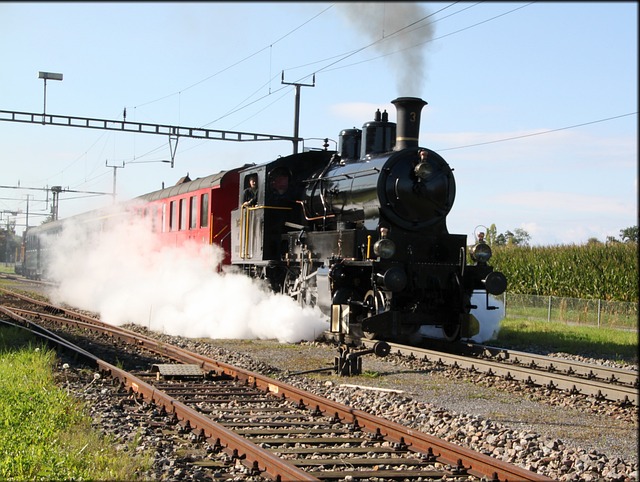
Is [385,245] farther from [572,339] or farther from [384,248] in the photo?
[572,339]

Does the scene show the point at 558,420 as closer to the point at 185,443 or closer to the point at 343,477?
the point at 343,477

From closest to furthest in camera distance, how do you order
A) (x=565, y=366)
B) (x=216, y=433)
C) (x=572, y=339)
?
1. (x=216, y=433)
2. (x=565, y=366)
3. (x=572, y=339)

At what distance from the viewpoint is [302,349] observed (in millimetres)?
13734

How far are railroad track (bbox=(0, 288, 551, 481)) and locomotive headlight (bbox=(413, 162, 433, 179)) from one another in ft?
14.6

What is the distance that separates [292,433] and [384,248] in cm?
516

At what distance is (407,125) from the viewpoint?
12.9m

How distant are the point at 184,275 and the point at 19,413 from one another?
450 inches

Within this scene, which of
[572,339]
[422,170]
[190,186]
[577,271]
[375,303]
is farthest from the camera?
[577,271]

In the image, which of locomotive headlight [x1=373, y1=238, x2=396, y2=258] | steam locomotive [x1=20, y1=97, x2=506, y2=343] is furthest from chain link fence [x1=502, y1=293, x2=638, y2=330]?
locomotive headlight [x1=373, y1=238, x2=396, y2=258]

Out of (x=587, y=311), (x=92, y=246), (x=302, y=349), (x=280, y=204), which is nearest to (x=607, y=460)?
(x=302, y=349)

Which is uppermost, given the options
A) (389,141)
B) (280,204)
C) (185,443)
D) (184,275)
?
(389,141)

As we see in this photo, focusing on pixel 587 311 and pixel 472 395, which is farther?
pixel 587 311

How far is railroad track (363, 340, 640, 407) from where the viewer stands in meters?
9.16

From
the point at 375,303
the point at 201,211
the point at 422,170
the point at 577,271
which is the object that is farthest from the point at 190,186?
the point at 577,271
